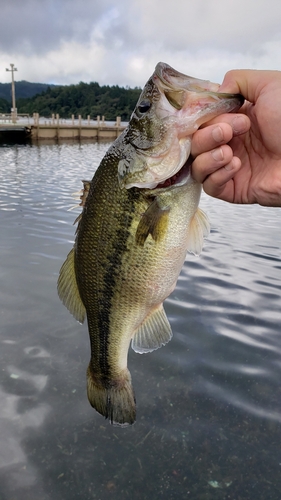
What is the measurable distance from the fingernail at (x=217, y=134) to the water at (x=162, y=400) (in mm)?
2689

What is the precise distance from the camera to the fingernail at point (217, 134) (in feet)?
6.50

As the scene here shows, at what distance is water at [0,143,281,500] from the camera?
3.17 m

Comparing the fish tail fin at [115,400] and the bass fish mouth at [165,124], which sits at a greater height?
the bass fish mouth at [165,124]

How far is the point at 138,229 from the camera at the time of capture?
2248 millimetres

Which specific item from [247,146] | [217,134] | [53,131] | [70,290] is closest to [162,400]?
[70,290]

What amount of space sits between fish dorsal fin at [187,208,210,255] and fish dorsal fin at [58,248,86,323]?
30.9 inches

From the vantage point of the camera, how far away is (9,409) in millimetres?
3857

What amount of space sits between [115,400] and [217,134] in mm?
1772

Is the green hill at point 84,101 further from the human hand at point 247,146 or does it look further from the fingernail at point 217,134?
the fingernail at point 217,134

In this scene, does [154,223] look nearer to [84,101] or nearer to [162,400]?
[162,400]

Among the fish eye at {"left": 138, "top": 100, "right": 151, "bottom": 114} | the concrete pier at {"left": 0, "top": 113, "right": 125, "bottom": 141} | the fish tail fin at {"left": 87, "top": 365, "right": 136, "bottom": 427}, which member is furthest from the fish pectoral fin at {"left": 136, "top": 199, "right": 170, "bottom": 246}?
the concrete pier at {"left": 0, "top": 113, "right": 125, "bottom": 141}

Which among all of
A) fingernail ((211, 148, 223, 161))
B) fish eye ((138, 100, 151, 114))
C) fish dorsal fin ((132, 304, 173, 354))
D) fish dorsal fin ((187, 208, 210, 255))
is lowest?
fish dorsal fin ((132, 304, 173, 354))

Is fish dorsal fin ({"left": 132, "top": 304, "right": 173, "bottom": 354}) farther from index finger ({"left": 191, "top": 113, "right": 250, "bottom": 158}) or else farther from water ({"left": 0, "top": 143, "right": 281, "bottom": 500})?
water ({"left": 0, "top": 143, "right": 281, "bottom": 500})

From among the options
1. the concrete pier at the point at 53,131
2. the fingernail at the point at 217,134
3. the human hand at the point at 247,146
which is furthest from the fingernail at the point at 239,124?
the concrete pier at the point at 53,131
